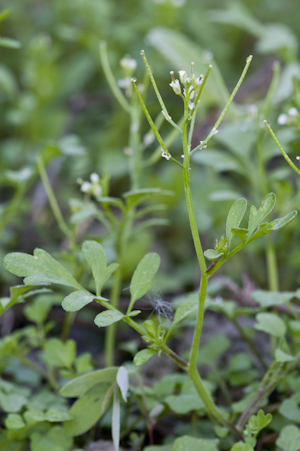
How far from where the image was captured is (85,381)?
72 cm

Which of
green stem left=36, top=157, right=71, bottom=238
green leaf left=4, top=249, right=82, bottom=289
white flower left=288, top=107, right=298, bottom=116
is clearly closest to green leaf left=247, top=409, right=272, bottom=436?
green leaf left=4, top=249, right=82, bottom=289

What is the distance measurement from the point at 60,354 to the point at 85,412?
0.16m

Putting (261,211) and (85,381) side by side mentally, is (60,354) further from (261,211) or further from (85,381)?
(261,211)

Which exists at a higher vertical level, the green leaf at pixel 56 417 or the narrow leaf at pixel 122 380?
the narrow leaf at pixel 122 380

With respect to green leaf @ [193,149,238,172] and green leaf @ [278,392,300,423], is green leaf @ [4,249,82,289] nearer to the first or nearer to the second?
green leaf @ [278,392,300,423]

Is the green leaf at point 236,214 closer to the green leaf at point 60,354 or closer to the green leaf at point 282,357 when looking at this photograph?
the green leaf at point 282,357

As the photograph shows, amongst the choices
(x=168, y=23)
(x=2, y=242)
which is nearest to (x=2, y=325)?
(x=2, y=242)

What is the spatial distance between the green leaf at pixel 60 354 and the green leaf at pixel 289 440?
41 centimetres

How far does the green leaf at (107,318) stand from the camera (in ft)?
1.91

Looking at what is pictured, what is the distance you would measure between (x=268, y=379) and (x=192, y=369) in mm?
187

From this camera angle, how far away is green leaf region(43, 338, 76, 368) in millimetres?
878

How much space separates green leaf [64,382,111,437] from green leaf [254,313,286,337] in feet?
0.97

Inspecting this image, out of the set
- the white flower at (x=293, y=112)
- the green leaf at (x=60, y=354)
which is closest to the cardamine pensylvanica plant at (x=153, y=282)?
the green leaf at (x=60, y=354)

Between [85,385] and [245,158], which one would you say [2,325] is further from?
[245,158]
